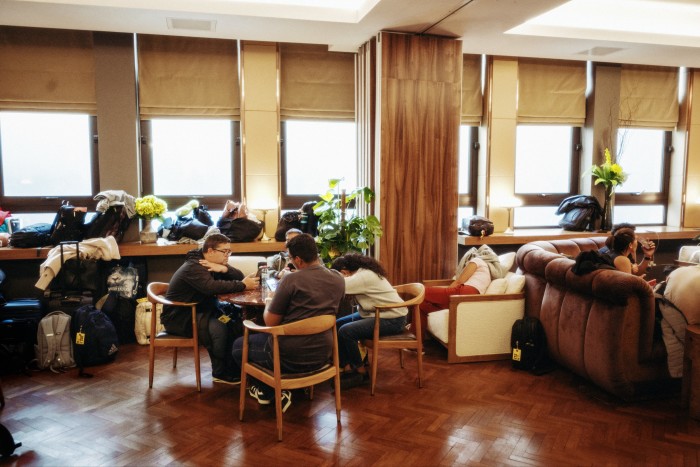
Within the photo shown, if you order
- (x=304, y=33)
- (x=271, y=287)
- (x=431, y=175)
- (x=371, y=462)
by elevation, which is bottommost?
(x=371, y=462)

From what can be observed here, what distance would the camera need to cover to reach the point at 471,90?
6965mm

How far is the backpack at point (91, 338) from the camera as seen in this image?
15.0 ft

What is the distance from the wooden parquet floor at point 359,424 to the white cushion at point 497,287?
72cm

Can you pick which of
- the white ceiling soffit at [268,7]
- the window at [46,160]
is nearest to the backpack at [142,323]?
the window at [46,160]

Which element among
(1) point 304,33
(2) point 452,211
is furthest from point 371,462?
(1) point 304,33

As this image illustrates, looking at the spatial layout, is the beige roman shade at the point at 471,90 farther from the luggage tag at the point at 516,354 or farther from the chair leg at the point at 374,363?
the chair leg at the point at 374,363

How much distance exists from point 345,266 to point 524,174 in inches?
163

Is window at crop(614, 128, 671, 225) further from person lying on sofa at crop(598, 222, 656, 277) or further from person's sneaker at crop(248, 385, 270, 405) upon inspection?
person's sneaker at crop(248, 385, 270, 405)

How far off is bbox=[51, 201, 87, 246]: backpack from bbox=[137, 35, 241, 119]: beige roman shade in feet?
4.44

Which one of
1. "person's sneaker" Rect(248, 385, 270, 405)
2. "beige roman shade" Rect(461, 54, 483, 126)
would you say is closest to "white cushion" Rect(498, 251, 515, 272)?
"beige roman shade" Rect(461, 54, 483, 126)

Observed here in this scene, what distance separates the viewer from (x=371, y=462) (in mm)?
3096

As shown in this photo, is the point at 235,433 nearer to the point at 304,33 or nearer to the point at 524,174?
the point at 304,33

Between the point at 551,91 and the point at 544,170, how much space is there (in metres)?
1.03

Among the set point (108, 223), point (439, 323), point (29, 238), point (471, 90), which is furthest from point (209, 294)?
point (471, 90)
